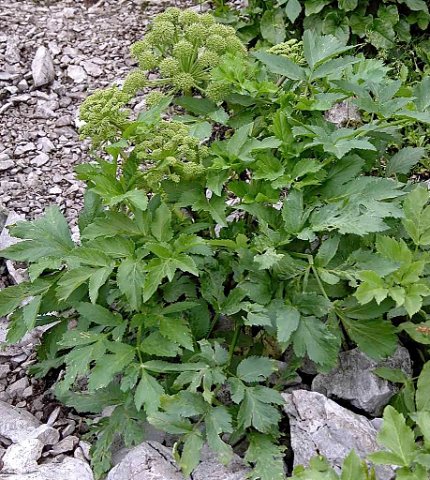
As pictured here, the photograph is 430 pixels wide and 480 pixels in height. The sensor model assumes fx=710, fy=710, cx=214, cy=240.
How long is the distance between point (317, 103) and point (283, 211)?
1.69ft

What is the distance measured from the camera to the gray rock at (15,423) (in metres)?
2.73

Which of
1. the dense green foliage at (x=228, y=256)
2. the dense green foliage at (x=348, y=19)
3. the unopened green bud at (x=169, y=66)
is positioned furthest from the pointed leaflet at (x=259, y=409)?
the dense green foliage at (x=348, y=19)

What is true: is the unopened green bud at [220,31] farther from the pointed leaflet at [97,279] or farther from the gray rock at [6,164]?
the gray rock at [6,164]

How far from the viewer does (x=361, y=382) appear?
2.64 m

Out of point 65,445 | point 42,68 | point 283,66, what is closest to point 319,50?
point 283,66

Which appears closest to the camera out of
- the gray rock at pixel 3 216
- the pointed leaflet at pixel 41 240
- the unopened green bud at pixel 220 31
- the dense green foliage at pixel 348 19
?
the pointed leaflet at pixel 41 240

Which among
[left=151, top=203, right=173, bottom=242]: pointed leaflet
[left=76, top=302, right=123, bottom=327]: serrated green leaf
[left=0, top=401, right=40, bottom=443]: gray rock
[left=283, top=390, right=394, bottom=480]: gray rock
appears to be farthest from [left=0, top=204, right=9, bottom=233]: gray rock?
[left=283, top=390, right=394, bottom=480]: gray rock

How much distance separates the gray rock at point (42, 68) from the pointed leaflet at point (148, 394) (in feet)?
9.58

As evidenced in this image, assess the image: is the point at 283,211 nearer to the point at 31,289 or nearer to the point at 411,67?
the point at 31,289

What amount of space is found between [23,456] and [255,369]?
89cm

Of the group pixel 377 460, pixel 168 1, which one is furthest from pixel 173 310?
pixel 168 1

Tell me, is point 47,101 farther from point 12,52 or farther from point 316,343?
point 316,343

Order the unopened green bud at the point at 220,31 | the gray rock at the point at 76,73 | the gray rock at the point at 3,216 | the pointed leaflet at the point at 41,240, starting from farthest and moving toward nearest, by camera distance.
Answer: the gray rock at the point at 76,73 < the gray rock at the point at 3,216 < the unopened green bud at the point at 220,31 < the pointed leaflet at the point at 41,240

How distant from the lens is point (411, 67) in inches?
185
